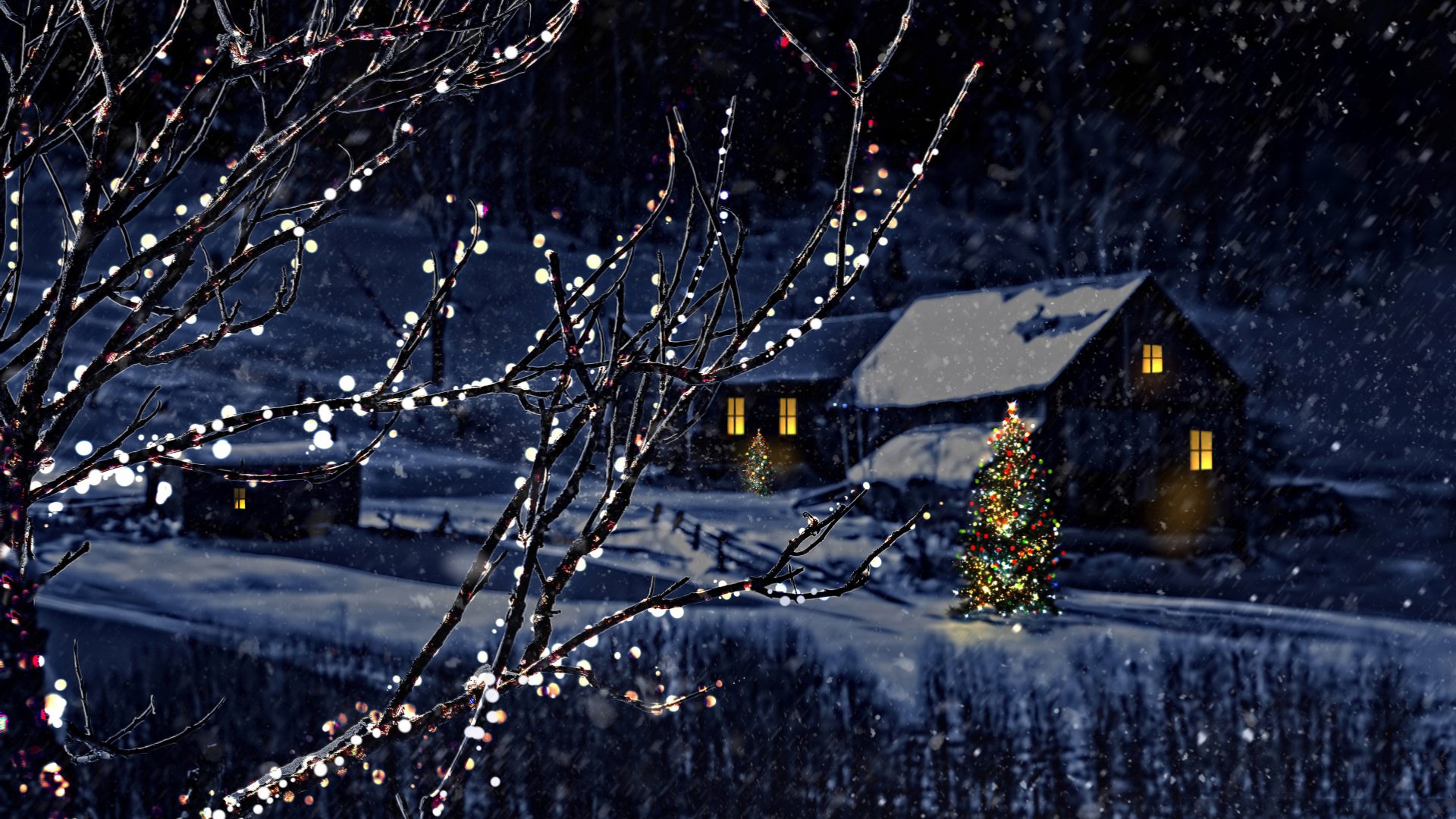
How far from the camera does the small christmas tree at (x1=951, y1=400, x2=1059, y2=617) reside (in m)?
15.6

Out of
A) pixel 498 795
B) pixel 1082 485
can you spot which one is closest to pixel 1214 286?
pixel 1082 485

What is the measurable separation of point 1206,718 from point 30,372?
13.0 metres

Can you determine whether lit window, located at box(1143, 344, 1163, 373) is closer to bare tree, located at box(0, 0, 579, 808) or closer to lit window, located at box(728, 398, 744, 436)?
lit window, located at box(728, 398, 744, 436)

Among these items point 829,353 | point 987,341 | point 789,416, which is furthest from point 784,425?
point 987,341

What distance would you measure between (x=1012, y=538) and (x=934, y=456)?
5.53 meters

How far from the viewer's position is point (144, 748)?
7.48 feet

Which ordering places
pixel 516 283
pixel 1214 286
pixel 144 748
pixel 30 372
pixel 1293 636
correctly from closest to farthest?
pixel 30 372
pixel 144 748
pixel 1293 636
pixel 516 283
pixel 1214 286

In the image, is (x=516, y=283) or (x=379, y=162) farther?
(x=516, y=283)

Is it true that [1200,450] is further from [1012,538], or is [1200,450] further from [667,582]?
[667,582]

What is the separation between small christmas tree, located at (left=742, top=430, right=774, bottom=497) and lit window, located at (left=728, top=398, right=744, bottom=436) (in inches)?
28.7

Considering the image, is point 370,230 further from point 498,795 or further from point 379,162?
point 379,162

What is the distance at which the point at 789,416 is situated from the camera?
2619 cm

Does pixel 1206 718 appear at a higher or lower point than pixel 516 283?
lower

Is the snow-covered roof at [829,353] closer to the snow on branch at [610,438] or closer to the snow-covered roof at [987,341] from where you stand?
the snow-covered roof at [987,341]
